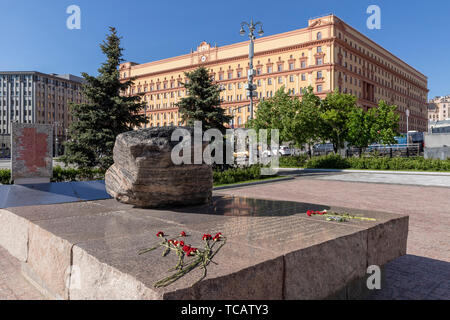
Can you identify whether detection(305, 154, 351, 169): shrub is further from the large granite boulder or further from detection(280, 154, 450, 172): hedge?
the large granite boulder

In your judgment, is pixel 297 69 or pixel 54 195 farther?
pixel 297 69

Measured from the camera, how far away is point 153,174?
16.2 feet

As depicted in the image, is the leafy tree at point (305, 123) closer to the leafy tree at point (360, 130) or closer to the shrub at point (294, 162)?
the shrub at point (294, 162)

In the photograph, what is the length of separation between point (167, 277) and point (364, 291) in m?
2.53

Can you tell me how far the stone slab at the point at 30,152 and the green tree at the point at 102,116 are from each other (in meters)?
3.50

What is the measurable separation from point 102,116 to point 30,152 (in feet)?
16.5

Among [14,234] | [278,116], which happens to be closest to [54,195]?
[14,234]

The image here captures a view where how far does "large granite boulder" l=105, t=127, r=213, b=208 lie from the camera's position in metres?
4.83

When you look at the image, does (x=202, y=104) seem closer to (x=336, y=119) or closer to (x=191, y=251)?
(x=336, y=119)

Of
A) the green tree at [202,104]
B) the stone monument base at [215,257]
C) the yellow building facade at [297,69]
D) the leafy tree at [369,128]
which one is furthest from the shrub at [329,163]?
the stone monument base at [215,257]

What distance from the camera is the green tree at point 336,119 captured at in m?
31.6

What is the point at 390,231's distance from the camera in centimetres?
396
